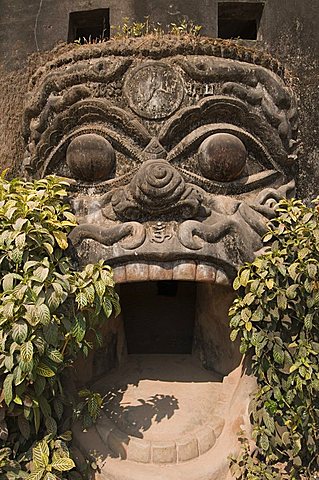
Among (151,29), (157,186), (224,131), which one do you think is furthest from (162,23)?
(157,186)

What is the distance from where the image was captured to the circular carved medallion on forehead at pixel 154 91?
3604 millimetres

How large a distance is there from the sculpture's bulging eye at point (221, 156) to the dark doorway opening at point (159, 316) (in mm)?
1665

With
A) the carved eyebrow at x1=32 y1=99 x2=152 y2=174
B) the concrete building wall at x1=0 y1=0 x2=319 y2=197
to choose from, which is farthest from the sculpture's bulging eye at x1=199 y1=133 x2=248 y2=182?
the concrete building wall at x1=0 y1=0 x2=319 y2=197

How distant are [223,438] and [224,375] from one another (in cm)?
64

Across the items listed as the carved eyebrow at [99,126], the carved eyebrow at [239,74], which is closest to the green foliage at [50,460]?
the carved eyebrow at [99,126]

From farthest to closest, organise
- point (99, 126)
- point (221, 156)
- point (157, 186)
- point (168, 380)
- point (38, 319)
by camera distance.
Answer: point (168, 380), point (99, 126), point (221, 156), point (157, 186), point (38, 319)

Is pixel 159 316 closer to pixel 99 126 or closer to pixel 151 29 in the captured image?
pixel 99 126

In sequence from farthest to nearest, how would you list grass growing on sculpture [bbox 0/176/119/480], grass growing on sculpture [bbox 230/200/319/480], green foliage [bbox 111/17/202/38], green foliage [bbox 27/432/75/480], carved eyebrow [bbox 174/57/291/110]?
green foliage [bbox 111/17/202/38], carved eyebrow [bbox 174/57/291/110], grass growing on sculpture [bbox 230/200/319/480], green foliage [bbox 27/432/75/480], grass growing on sculpture [bbox 0/176/119/480]

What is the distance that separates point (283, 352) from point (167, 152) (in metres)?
1.61

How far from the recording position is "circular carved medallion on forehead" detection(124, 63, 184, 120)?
3.60 m

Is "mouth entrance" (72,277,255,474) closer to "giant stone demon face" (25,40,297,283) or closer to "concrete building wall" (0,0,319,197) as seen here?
"giant stone demon face" (25,40,297,283)

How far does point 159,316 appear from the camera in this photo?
511 centimetres

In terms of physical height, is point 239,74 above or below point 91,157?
above

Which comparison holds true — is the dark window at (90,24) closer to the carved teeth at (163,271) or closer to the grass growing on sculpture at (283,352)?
the carved teeth at (163,271)
